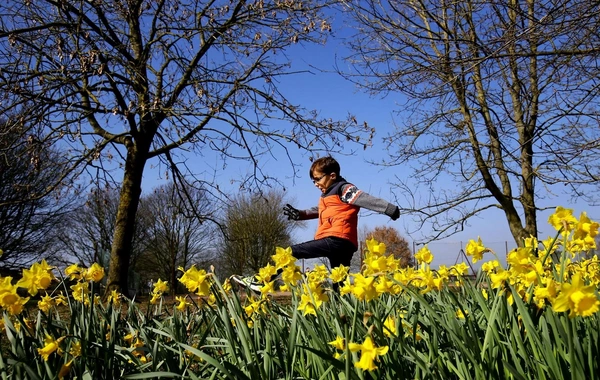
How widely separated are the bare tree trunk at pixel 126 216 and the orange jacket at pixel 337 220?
17.3 ft

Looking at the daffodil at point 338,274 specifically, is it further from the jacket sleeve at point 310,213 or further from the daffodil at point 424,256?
the jacket sleeve at point 310,213

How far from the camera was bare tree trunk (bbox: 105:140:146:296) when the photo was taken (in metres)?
8.66

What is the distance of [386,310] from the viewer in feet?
6.65

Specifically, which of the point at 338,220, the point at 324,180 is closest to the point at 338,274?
the point at 338,220

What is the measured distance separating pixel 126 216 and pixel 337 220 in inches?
219

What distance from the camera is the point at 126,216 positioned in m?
8.84

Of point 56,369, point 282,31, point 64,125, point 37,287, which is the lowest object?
point 56,369

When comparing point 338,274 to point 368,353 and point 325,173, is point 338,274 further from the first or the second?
point 325,173

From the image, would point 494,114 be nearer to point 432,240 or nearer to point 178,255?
point 432,240

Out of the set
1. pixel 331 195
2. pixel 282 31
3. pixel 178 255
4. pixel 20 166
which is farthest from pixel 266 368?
pixel 178 255

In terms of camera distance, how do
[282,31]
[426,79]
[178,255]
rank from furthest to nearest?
[178,255] < [282,31] < [426,79]

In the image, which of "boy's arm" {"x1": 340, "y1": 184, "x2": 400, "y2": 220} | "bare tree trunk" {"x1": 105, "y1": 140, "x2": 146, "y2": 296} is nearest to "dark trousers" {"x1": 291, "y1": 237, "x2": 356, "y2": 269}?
"boy's arm" {"x1": 340, "y1": 184, "x2": 400, "y2": 220}

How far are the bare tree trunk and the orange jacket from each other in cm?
528

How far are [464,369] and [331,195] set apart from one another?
3240 mm
